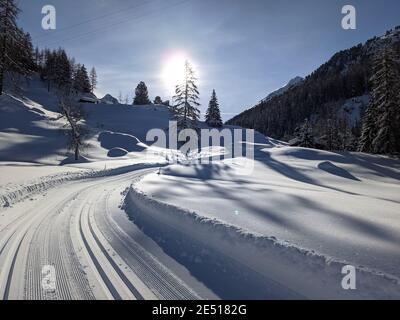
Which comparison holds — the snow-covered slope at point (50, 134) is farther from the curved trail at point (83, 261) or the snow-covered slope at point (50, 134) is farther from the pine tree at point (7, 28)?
the curved trail at point (83, 261)

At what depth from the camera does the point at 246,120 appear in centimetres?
17638

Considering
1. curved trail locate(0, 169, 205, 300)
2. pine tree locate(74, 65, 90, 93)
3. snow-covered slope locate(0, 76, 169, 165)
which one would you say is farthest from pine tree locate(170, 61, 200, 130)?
pine tree locate(74, 65, 90, 93)

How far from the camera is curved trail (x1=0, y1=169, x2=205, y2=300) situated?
4.60 metres

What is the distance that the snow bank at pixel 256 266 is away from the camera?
413 centimetres

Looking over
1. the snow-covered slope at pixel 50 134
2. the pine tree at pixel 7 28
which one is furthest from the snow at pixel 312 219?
the pine tree at pixel 7 28

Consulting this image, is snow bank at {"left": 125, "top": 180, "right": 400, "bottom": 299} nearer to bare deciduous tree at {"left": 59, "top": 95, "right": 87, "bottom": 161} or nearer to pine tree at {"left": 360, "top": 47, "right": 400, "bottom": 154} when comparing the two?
bare deciduous tree at {"left": 59, "top": 95, "right": 87, "bottom": 161}

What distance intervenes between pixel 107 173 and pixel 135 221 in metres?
16.9

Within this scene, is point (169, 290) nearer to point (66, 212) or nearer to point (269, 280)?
point (269, 280)

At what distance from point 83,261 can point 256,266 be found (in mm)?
3166

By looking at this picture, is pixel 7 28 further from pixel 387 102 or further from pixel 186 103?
pixel 387 102

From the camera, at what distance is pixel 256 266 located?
5270mm

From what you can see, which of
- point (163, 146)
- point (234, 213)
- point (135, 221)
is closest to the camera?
point (234, 213)

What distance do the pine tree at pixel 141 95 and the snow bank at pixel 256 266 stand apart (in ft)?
305
